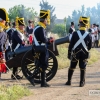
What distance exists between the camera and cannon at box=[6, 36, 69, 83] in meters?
8.80

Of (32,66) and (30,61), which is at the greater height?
(30,61)

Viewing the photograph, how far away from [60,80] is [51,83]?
1.94 feet

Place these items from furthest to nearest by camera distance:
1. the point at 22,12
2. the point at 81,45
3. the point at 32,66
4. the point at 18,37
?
the point at 22,12 < the point at 18,37 < the point at 32,66 < the point at 81,45

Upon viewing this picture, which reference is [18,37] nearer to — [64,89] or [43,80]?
[43,80]

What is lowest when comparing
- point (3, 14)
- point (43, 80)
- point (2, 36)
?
point (43, 80)

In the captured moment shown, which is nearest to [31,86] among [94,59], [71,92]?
[71,92]

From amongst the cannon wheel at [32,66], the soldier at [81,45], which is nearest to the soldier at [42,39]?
the cannon wheel at [32,66]

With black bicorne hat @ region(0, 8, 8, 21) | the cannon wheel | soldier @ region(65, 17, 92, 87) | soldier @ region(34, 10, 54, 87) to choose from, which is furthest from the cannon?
black bicorne hat @ region(0, 8, 8, 21)

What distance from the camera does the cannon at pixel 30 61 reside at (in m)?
8.80

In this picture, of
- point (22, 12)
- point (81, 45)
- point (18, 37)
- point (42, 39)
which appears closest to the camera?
point (42, 39)

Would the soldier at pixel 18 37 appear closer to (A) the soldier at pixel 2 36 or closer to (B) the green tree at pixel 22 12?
(A) the soldier at pixel 2 36

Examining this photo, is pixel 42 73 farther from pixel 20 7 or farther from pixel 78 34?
pixel 20 7

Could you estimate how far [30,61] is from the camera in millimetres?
8930

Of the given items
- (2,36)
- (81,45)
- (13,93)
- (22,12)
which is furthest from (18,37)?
(22,12)
